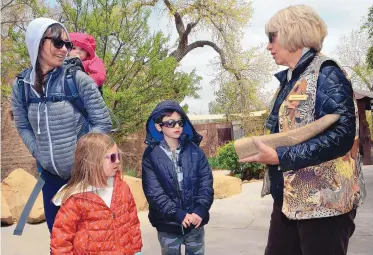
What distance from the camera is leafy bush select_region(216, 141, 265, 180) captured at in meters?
11.8

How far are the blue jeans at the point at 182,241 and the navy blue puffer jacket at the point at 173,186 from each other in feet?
0.16

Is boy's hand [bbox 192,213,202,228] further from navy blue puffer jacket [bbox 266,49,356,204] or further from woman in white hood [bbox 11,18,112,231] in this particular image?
navy blue puffer jacket [bbox 266,49,356,204]

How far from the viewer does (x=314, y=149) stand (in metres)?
1.96

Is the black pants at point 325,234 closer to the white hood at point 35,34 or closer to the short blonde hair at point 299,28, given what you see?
the short blonde hair at point 299,28

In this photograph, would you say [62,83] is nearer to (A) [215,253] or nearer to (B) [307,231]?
(B) [307,231]

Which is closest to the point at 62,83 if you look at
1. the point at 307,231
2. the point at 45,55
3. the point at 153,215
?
the point at 45,55

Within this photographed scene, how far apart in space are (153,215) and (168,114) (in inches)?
26.5

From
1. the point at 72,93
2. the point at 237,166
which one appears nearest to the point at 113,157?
the point at 72,93

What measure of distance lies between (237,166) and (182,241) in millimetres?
8973

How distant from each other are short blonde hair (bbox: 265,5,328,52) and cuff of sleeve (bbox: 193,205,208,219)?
1344 millimetres

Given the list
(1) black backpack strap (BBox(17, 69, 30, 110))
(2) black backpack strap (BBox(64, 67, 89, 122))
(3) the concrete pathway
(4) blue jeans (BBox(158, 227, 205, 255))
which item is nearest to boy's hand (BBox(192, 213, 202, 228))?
(4) blue jeans (BBox(158, 227, 205, 255))

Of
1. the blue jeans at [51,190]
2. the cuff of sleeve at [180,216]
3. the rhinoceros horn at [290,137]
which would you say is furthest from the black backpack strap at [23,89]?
Result: the rhinoceros horn at [290,137]

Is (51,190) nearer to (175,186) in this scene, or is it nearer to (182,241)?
(175,186)

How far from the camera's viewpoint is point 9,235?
583cm
